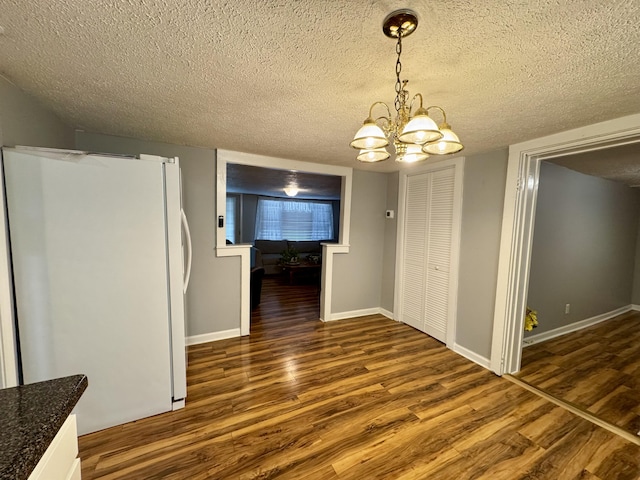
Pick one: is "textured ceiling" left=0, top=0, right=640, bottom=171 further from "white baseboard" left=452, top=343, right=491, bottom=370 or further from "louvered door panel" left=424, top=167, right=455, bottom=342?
"white baseboard" left=452, top=343, right=491, bottom=370

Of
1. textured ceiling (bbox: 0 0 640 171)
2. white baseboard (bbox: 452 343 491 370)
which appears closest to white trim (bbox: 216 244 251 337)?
textured ceiling (bbox: 0 0 640 171)

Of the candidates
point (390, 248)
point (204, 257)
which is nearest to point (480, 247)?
point (390, 248)

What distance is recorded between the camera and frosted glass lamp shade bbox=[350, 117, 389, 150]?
1210 millimetres

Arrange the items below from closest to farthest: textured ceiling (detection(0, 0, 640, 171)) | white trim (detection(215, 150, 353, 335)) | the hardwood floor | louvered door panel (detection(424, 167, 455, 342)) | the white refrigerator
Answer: textured ceiling (detection(0, 0, 640, 171)) < the white refrigerator < the hardwood floor < white trim (detection(215, 150, 353, 335)) < louvered door panel (detection(424, 167, 455, 342))

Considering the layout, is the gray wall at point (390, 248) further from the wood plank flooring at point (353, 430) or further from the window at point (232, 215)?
the window at point (232, 215)

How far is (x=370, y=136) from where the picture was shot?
1205 millimetres

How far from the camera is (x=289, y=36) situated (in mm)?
1077

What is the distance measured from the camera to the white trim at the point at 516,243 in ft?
7.44

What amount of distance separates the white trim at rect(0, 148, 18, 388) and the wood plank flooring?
60cm

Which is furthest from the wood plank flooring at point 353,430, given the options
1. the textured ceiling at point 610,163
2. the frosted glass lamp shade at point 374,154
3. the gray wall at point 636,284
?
the gray wall at point 636,284

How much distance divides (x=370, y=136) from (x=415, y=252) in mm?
2575

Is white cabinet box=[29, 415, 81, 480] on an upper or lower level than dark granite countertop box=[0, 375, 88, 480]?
lower

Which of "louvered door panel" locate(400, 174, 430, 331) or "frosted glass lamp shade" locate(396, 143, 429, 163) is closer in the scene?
"frosted glass lamp shade" locate(396, 143, 429, 163)

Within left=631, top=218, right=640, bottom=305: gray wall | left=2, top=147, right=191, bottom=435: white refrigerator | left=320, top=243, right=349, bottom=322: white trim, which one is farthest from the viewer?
left=631, top=218, right=640, bottom=305: gray wall
